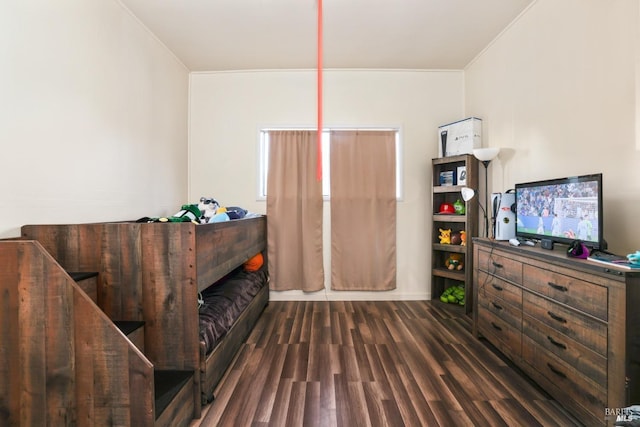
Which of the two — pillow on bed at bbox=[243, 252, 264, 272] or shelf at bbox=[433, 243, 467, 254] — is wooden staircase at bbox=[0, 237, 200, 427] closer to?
pillow on bed at bbox=[243, 252, 264, 272]

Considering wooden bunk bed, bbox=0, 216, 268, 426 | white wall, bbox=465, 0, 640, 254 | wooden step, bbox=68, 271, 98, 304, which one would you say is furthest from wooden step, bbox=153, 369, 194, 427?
white wall, bbox=465, 0, 640, 254

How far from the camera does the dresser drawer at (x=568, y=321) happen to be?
4.47 feet

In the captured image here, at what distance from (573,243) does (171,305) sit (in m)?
2.22

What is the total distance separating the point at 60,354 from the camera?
112 centimetres

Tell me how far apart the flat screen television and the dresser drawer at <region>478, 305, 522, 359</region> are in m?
0.65

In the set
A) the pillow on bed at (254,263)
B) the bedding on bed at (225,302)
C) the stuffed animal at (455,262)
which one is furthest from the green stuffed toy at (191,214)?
the stuffed animal at (455,262)

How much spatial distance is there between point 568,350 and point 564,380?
0.17 metres

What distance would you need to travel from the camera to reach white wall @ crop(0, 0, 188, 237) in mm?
1538

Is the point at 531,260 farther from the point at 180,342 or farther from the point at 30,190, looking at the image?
the point at 30,190

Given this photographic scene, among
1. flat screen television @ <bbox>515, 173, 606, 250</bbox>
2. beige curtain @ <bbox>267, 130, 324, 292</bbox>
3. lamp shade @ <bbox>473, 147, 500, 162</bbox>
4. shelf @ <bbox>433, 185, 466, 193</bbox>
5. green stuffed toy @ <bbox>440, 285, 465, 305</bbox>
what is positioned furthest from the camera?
beige curtain @ <bbox>267, 130, 324, 292</bbox>

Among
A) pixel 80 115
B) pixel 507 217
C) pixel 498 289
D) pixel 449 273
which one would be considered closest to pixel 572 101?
pixel 507 217

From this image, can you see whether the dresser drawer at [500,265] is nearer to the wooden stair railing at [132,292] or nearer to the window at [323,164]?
the window at [323,164]

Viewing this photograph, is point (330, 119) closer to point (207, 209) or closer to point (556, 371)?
point (207, 209)

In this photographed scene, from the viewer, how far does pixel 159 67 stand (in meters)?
2.90
